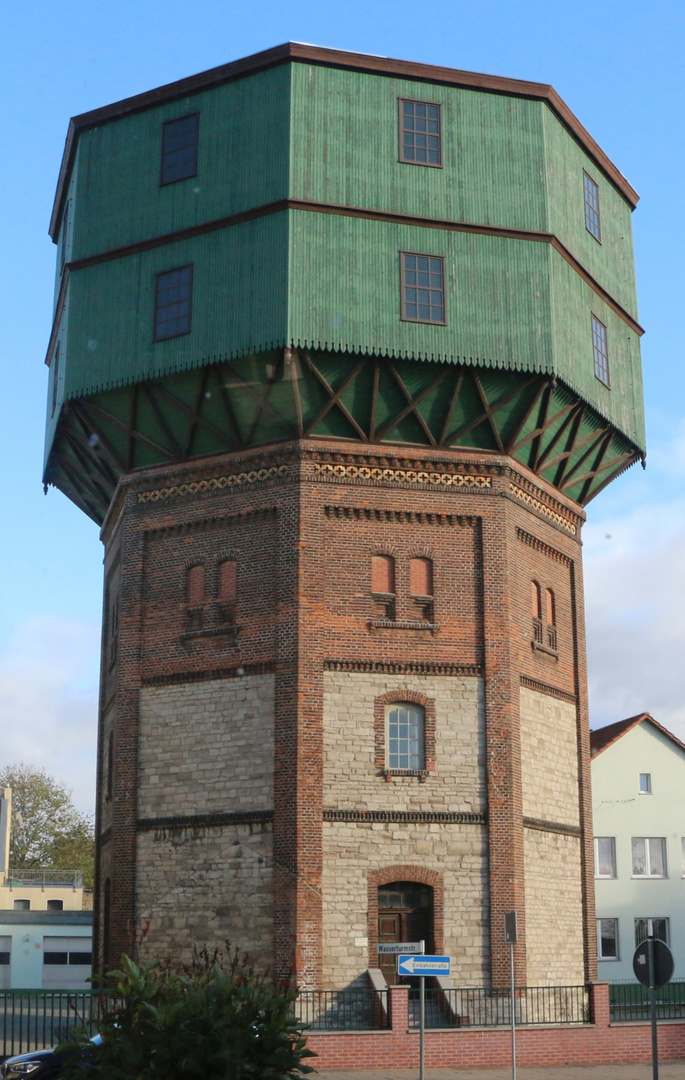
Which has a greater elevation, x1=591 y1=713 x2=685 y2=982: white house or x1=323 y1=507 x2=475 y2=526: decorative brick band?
x1=323 y1=507 x2=475 y2=526: decorative brick band

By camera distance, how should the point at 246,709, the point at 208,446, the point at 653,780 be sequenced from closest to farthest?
the point at 246,709
the point at 208,446
the point at 653,780

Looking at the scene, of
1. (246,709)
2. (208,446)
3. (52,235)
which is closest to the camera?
(246,709)

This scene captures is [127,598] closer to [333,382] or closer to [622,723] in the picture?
[333,382]

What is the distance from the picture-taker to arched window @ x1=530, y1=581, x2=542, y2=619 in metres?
28.7

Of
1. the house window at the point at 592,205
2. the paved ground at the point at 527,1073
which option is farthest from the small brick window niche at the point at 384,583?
the house window at the point at 592,205

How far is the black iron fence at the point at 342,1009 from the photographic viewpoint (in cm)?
2345

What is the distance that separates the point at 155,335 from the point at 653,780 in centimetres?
2493

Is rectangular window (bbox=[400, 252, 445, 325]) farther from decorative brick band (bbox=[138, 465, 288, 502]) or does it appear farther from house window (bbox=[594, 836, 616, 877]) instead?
house window (bbox=[594, 836, 616, 877])

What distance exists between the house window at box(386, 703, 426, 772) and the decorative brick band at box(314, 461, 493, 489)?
455cm

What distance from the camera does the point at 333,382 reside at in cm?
2650

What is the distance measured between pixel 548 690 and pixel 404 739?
4017mm

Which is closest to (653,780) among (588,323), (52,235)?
(588,323)

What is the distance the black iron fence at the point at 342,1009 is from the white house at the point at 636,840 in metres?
19.0

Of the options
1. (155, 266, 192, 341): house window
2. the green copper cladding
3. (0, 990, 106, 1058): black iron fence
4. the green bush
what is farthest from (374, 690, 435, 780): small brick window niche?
the green bush
